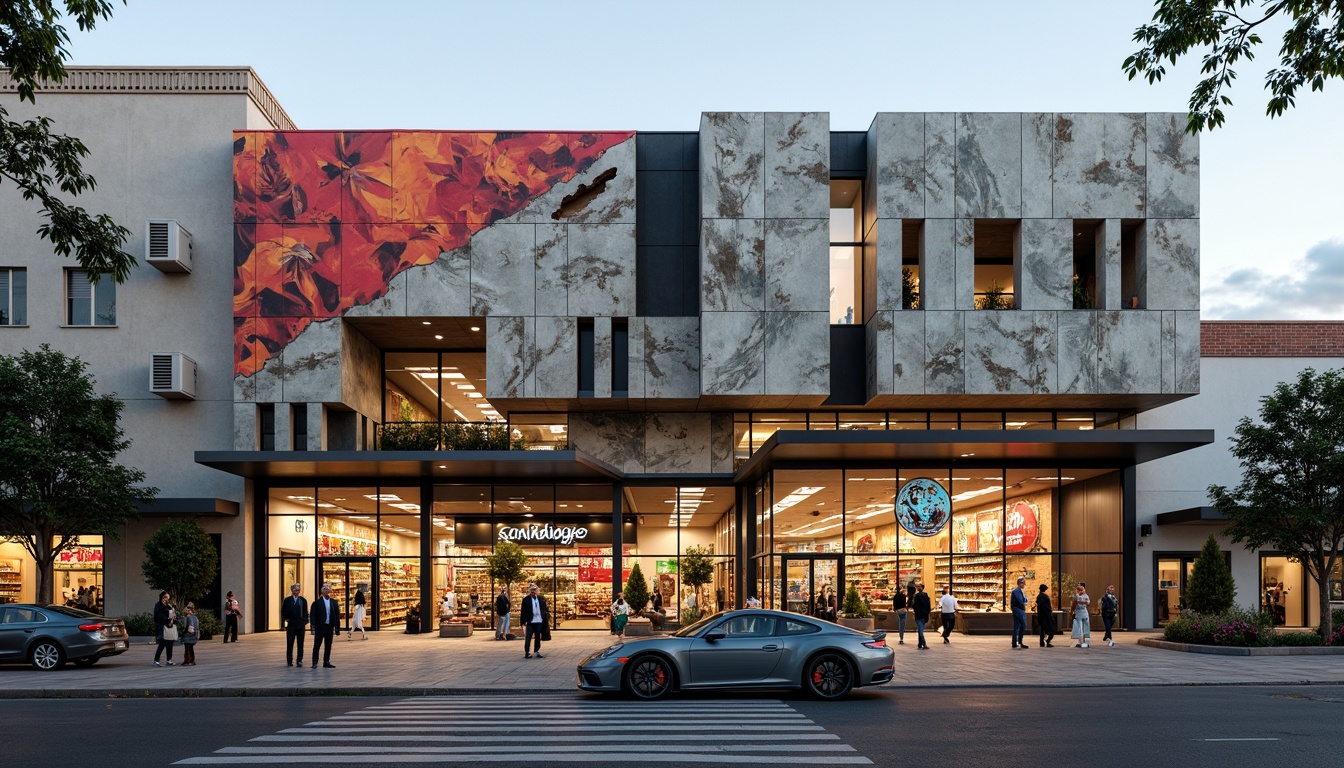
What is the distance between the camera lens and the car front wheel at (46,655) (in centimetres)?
2188

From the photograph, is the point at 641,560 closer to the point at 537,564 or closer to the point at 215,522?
the point at 537,564

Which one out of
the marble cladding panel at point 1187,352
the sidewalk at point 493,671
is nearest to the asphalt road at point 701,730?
the sidewalk at point 493,671

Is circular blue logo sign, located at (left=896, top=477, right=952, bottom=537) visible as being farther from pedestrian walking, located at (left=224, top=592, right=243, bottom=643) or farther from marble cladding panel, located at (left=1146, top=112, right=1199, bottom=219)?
pedestrian walking, located at (left=224, top=592, right=243, bottom=643)

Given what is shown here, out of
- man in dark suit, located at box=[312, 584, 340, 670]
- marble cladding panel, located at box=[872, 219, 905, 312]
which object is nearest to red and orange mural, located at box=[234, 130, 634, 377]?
marble cladding panel, located at box=[872, 219, 905, 312]

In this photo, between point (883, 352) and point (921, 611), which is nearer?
point (921, 611)

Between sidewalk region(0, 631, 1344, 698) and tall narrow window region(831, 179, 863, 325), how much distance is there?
1121 centimetres

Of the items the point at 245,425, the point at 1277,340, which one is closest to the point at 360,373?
the point at 245,425

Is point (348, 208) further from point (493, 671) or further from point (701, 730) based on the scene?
point (701, 730)

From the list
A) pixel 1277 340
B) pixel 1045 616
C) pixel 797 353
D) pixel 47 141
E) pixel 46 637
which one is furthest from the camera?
pixel 1277 340

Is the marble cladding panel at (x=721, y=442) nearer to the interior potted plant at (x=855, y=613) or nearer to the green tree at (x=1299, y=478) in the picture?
the interior potted plant at (x=855, y=613)

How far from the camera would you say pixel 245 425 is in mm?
33219

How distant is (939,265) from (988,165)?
3442mm

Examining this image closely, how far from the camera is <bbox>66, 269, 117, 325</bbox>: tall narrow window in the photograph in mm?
34312

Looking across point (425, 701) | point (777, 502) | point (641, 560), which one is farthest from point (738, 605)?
point (425, 701)
